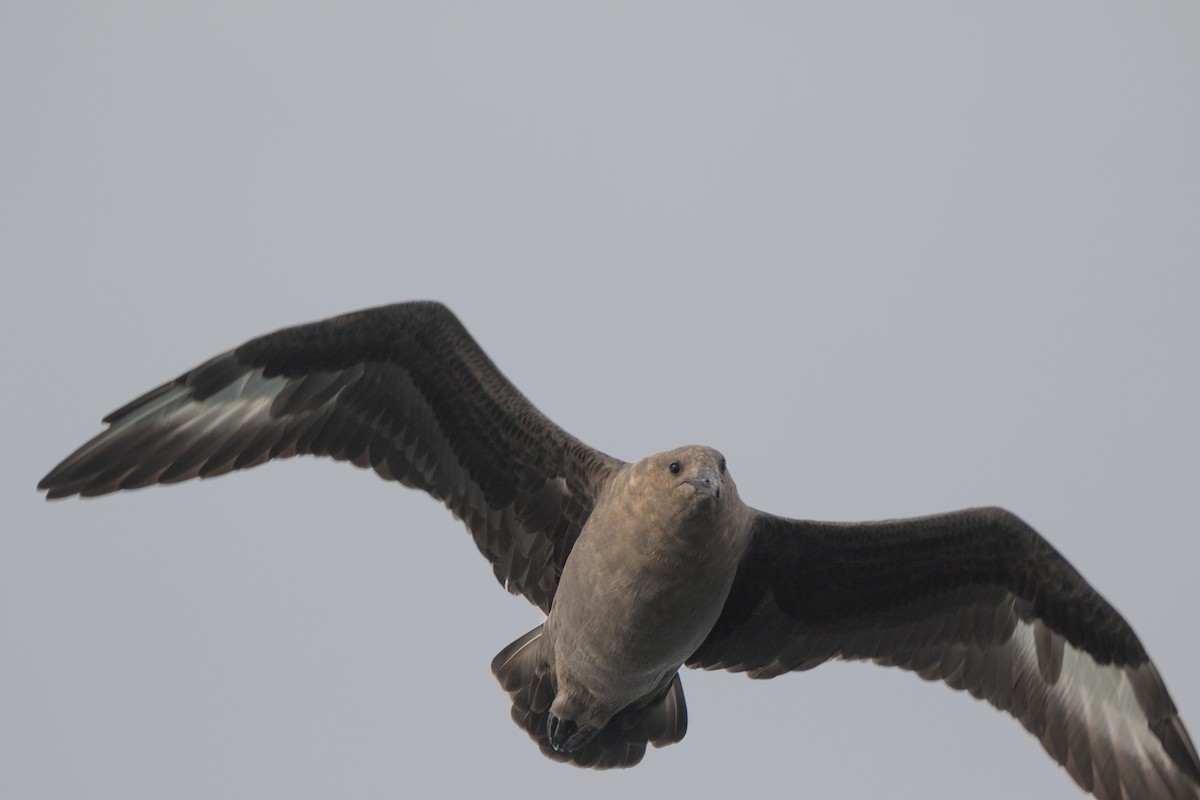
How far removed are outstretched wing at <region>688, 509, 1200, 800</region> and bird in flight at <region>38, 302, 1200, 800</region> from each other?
0.04 feet

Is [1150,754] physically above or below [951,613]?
below

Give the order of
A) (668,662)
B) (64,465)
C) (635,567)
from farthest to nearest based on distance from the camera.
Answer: (64,465) < (668,662) < (635,567)

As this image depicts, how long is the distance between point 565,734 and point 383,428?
2.12m

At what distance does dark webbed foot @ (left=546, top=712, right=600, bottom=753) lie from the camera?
315 inches

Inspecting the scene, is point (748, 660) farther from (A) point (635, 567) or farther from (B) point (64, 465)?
(B) point (64, 465)

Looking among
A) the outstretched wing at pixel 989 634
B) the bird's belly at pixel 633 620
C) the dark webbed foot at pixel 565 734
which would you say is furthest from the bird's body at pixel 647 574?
the outstretched wing at pixel 989 634

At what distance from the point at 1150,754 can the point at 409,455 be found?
486 cm

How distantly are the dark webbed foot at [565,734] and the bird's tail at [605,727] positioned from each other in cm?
4

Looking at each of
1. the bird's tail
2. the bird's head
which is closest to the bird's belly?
the bird's head

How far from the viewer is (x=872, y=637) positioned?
8273mm

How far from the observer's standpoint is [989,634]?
8281 mm

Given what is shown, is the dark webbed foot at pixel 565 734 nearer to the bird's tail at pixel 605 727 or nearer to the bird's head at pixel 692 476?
the bird's tail at pixel 605 727

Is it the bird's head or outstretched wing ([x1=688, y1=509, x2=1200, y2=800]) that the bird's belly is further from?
outstretched wing ([x1=688, y1=509, x2=1200, y2=800])

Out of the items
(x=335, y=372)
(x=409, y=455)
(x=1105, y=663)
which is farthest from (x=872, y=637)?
(x=335, y=372)
